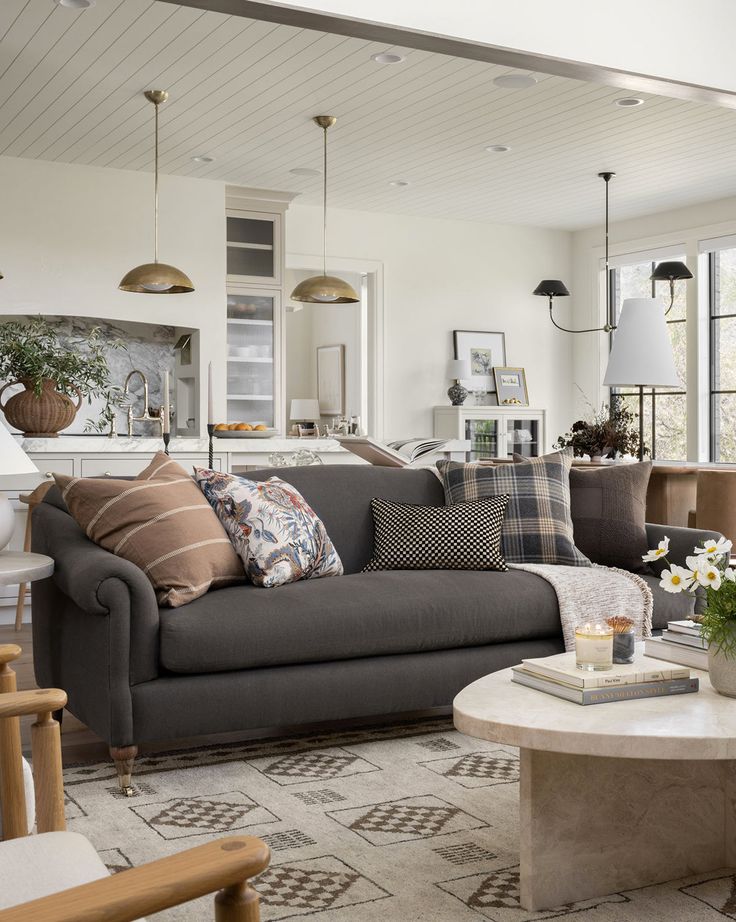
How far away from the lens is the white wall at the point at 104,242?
7.38 meters

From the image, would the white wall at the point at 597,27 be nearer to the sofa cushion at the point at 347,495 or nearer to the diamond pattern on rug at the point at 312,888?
the sofa cushion at the point at 347,495

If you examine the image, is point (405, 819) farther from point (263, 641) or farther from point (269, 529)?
point (269, 529)

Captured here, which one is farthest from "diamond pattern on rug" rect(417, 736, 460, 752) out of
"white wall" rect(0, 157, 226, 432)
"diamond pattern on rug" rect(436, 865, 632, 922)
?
"white wall" rect(0, 157, 226, 432)

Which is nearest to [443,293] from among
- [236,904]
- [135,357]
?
[135,357]

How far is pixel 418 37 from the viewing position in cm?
364

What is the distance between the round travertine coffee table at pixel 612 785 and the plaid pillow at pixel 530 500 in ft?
5.00

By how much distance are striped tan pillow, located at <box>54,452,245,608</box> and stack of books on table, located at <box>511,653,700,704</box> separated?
3.83ft

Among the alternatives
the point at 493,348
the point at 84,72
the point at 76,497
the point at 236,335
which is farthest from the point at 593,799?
the point at 493,348

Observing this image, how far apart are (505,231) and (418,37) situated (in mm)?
6496

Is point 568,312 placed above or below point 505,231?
below

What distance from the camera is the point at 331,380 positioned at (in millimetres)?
11992

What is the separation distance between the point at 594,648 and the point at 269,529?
136 centimetres

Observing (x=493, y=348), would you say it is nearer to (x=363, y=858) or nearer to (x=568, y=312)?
(x=568, y=312)

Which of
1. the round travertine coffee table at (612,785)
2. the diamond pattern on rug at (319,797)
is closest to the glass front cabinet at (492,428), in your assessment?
the diamond pattern on rug at (319,797)
